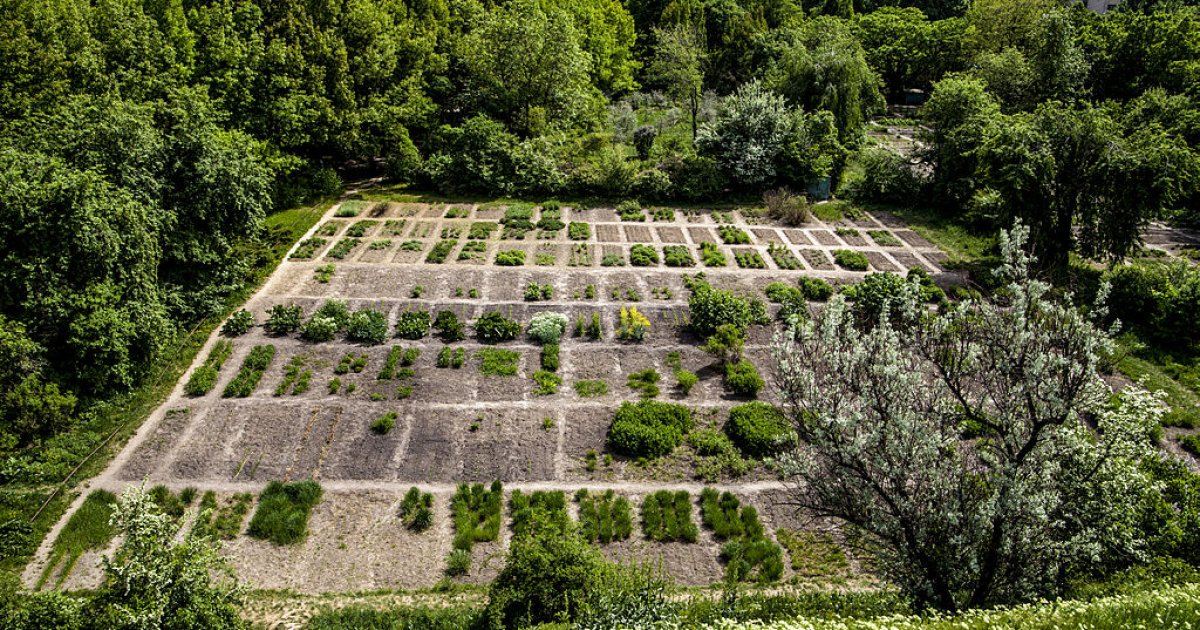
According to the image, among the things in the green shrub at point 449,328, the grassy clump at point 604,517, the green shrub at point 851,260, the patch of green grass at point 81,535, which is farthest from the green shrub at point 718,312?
the patch of green grass at point 81,535

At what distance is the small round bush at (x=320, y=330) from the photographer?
2403cm

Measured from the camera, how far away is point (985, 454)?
11.7 meters

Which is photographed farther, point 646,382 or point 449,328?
point 449,328

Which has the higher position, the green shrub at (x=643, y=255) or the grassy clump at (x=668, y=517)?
the green shrub at (x=643, y=255)

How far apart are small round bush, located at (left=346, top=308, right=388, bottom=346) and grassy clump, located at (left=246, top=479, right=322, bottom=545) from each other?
680 cm

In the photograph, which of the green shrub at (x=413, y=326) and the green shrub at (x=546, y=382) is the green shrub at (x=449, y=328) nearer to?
the green shrub at (x=413, y=326)

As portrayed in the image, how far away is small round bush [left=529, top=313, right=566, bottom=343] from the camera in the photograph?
2420 cm

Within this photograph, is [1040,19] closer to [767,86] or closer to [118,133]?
[767,86]

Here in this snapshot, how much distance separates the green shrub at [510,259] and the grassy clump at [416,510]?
509 inches

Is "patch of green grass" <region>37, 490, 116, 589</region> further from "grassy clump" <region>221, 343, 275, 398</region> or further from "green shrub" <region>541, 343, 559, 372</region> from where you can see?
"green shrub" <region>541, 343, 559, 372</region>

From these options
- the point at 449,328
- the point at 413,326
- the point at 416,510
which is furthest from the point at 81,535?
the point at 449,328

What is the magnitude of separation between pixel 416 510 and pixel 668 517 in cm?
605

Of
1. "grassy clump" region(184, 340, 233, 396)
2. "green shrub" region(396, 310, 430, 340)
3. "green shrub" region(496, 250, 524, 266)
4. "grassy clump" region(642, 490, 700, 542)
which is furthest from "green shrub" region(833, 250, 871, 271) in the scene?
"grassy clump" region(184, 340, 233, 396)

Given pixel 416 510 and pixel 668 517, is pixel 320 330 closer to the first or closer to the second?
pixel 416 510
